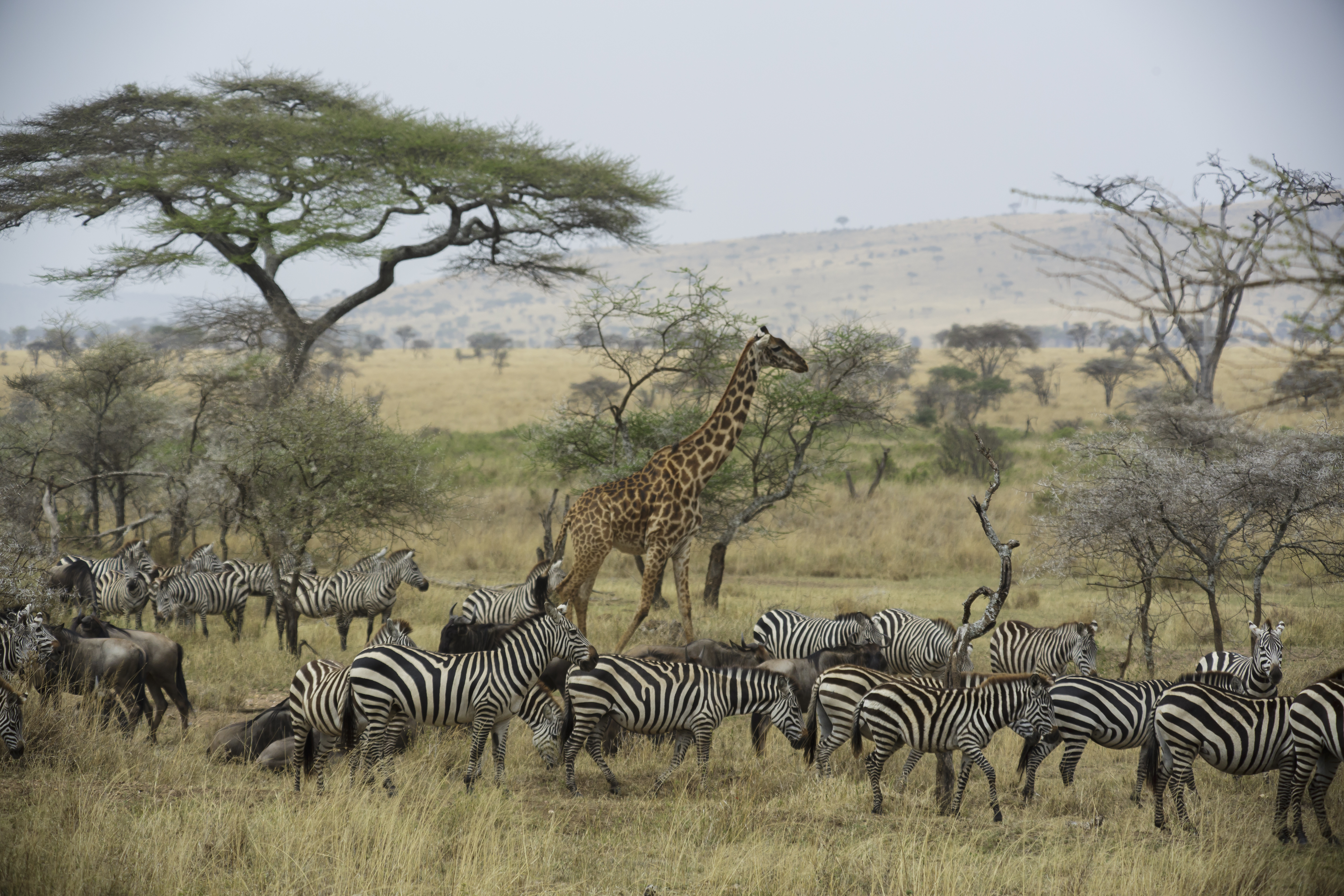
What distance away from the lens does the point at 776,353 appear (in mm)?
10562

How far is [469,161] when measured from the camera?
19.9 metres

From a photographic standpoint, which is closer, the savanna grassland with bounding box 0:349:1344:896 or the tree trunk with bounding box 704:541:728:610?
the savanna grassland with bounding box 0:349:1344:896

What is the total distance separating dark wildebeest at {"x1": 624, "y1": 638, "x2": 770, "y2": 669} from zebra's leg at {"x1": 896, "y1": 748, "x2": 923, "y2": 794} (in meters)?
1.97

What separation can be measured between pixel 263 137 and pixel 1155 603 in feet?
63.2

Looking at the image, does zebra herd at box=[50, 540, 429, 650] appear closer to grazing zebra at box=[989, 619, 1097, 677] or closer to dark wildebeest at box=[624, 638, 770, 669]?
dark wildebeest at box=[624, 638, 770, 669]

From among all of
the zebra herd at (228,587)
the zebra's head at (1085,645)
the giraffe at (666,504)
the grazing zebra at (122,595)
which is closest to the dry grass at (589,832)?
the zebra's head at (1085,645)

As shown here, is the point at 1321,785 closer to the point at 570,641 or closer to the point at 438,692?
the point at 570,641

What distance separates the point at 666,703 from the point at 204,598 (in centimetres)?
750

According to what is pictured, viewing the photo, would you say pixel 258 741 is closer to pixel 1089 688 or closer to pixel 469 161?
pixel 1089 688

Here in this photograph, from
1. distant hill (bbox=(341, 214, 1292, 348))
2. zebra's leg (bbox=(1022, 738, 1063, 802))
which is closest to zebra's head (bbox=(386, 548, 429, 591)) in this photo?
zebra's leg (bbox=(1022, 738, 1063, 802))

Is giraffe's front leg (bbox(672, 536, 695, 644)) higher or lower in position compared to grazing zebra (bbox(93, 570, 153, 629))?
higher

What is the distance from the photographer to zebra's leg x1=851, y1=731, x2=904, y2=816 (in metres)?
6.47

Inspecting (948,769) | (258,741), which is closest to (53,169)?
(258,741)

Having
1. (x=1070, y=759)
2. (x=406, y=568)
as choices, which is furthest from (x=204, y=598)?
(x=1070, y=759)
